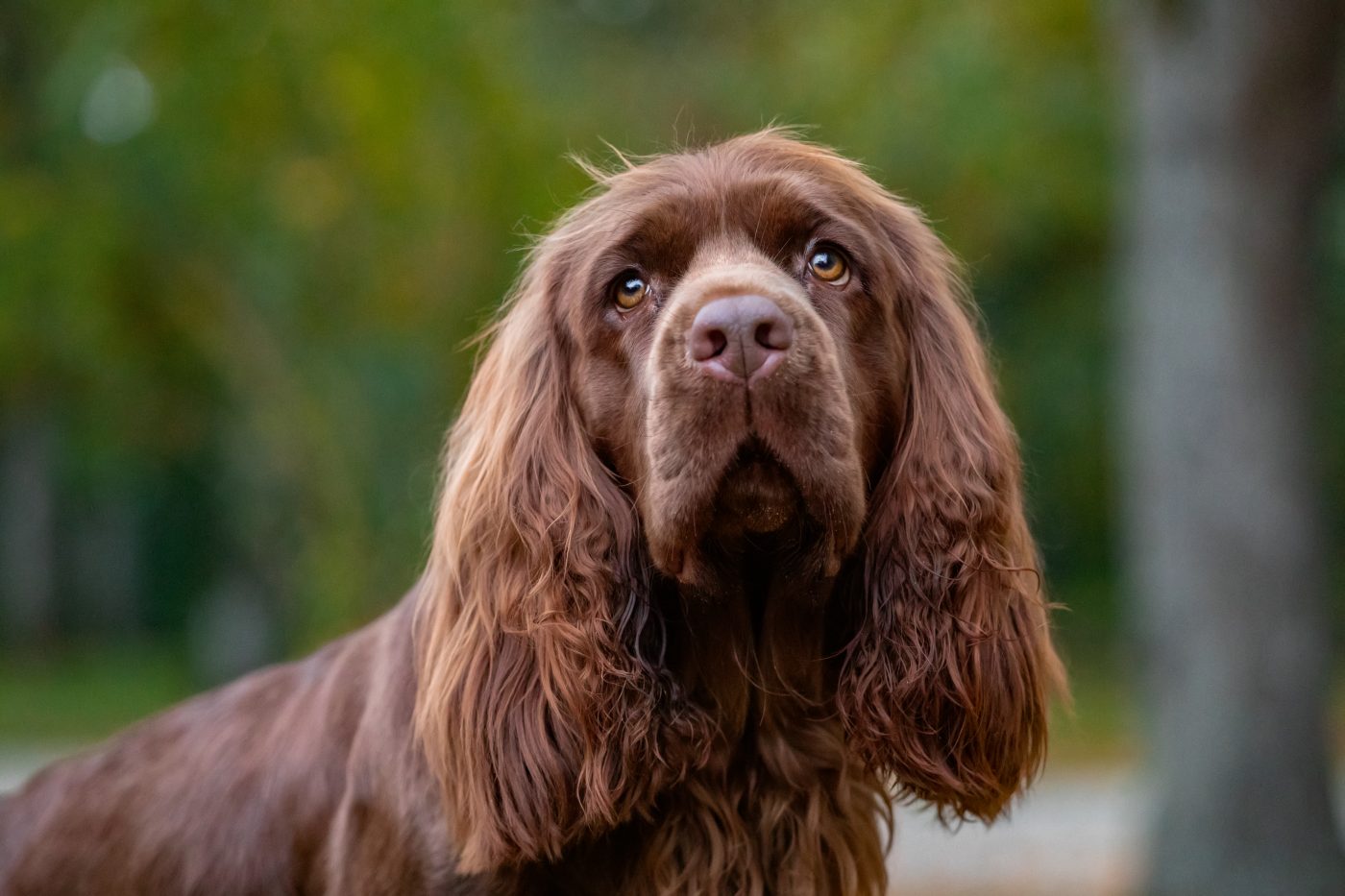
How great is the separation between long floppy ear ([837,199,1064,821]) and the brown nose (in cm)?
56

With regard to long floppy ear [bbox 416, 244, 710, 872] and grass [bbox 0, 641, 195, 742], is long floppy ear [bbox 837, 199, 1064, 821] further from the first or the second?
grass [bbox 0, 641, 195, 742]

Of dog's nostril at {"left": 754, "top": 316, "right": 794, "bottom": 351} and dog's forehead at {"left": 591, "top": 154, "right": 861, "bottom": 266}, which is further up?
dog's forehead at {"left": 591, "top": 154, "right": 861, "bottom": 266}

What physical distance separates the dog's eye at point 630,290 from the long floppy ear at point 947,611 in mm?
568

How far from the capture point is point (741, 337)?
2736 millimetres

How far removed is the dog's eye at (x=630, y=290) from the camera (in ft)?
10.1

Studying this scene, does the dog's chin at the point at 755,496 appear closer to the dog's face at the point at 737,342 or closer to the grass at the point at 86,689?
the dog's face at the point at 737,342

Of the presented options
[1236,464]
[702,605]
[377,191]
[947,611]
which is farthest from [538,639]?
[377,191]

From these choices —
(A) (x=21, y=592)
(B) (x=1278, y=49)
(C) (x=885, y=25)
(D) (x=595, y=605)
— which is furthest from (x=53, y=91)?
(A) (x=21, y=592)

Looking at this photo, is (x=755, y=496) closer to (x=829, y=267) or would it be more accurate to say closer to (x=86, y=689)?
(x=829, y=267)

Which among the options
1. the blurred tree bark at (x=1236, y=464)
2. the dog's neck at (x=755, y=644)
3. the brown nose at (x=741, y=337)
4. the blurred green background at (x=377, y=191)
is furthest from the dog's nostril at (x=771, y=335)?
the blurred tree bark at (x=1236, y=464)

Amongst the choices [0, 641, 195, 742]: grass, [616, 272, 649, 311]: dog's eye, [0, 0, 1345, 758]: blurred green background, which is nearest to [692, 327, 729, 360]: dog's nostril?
[616, 272, 649, 311]: dog's eye

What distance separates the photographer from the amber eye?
10.1ft

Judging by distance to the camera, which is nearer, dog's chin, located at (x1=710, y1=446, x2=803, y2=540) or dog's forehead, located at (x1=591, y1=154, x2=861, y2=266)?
dog's chin, located at (x1=710, y1=446, x2=803, y2=540)

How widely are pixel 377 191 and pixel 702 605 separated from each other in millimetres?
8311
